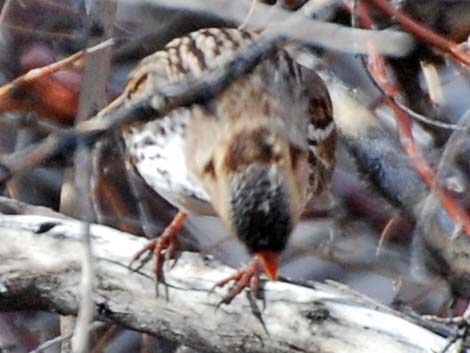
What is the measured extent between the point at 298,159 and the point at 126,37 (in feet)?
3.16

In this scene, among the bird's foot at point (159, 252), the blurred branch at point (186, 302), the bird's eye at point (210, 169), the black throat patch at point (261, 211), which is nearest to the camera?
the blurred branch at point (186, 302)

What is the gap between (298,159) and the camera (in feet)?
11.6

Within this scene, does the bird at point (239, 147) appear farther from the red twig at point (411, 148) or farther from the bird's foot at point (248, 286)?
the red twig at point (411, 148)

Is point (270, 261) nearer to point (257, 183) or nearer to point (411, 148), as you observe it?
point (257, 183)

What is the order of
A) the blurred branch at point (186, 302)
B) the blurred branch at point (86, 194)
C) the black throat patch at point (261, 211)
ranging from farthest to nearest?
the black throat patch at point (261, 211)
the blurred branch at point (186, 302)
the blurred branch at point (86, 194)

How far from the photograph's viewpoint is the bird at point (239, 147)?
130 inches

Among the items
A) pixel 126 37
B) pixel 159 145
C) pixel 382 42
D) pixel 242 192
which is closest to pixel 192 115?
pixel 159 145

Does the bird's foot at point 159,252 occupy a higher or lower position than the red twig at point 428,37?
lower

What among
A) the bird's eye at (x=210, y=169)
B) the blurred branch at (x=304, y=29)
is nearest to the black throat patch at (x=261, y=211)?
the bird's eye at (x=210, y=169)

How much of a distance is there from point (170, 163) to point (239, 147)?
0.73 feet

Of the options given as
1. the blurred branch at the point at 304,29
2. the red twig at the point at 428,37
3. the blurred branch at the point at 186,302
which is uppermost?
the blurred branch at the point at 304,29

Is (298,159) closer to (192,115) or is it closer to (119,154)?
(192,115)

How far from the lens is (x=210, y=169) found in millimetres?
3477

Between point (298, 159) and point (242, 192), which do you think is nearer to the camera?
point (242, 192)
